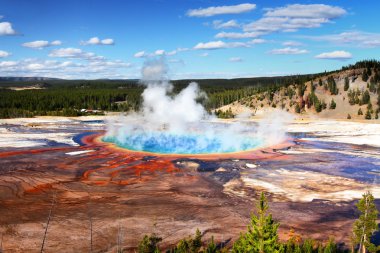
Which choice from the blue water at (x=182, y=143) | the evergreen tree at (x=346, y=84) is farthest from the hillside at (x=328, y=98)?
the blue water at (x=182, y=143)

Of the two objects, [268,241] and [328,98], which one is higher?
[328,98]

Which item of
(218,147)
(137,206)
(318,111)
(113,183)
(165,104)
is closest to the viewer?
(137,206)

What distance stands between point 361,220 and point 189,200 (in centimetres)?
894

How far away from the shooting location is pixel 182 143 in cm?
4022

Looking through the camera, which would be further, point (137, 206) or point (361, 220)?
point (137, 206)

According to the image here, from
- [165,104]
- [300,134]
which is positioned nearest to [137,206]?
[300,134]

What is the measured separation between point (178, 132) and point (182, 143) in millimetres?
9480

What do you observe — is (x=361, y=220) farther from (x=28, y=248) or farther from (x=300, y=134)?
(x=300, y=134)

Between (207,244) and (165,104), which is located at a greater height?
(165,104)

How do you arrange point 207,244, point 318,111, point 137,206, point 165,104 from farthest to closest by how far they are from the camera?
point 318,111 < point 165,104 < point 137,206 < point 207,244

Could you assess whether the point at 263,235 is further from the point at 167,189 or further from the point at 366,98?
the point at 366,98

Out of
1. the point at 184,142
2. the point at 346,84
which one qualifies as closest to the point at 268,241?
the point at 184,142

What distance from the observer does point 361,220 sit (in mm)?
12938

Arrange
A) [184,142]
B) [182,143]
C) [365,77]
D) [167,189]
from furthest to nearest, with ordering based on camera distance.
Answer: [365,77]
[184,142]
[182,143]
[167,189]
